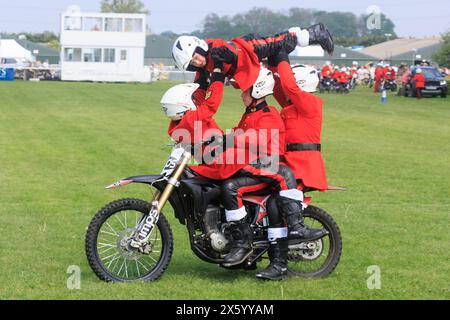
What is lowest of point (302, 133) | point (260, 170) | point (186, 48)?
point (260, 170)

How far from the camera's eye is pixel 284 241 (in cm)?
765

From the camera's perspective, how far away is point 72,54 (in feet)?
218

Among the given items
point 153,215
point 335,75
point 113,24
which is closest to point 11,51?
point 113,24

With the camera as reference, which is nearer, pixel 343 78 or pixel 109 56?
pixel 343 78

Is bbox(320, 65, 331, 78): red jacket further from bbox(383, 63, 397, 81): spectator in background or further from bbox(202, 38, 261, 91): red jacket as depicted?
bbox(202, 38, 261, 91): red jacket

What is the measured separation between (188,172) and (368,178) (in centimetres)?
840

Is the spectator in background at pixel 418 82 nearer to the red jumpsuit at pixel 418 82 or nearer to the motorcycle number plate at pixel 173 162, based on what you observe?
the red jumpsuit at pixel 418 82

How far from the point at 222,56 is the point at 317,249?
6.49ft

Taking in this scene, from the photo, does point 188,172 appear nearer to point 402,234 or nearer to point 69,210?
point 402,234

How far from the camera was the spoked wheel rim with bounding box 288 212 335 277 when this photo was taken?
308 inches

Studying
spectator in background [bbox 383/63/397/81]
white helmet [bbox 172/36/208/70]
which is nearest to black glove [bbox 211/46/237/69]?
white helmet [bbox 172/36/208/70]

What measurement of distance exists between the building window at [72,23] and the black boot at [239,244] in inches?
2453

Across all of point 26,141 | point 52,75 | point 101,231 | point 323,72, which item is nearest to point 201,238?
point 101,231

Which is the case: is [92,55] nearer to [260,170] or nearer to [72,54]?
[72,54]
